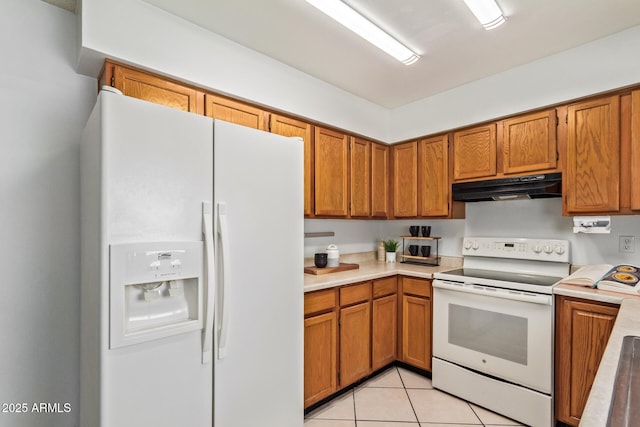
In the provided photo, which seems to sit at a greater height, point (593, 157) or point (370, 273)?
point (593, 157)

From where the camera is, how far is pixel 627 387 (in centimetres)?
88

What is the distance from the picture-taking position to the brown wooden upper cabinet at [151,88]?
1.69 metres

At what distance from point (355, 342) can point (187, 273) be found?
5.32 feet

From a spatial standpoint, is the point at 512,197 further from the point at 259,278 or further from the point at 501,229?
the point at 259,278

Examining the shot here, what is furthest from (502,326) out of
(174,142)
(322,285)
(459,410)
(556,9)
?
(174,142)

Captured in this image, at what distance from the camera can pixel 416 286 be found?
→ 273 centimetres

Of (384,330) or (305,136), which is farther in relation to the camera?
(384,330)

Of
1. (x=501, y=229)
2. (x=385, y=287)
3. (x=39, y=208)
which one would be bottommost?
(x=385, y=287)

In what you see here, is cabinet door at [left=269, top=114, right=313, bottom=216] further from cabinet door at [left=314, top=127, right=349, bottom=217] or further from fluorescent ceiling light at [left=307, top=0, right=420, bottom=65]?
fluorescent ceiling light at [left=307, top=0, right=420, bottom=65]

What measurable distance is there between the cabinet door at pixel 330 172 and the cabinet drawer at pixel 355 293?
2.17ft

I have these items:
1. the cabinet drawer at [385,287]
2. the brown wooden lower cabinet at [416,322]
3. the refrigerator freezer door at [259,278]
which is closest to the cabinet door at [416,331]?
the brown wooden lower cabinet at [416,322]

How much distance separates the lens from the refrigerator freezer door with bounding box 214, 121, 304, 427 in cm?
148

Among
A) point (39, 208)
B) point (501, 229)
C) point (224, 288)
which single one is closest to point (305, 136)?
point (224, 288)

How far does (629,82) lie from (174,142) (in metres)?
2.70
